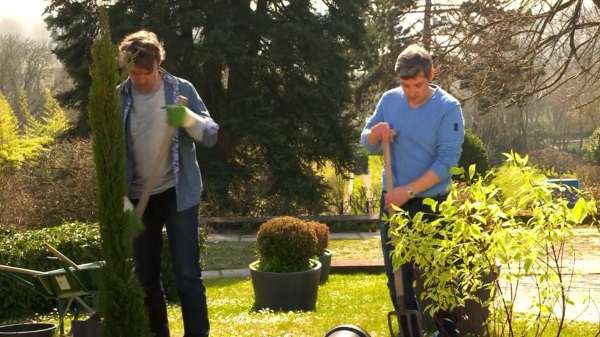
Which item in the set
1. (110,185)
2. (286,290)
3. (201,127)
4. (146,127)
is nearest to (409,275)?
(201,127)

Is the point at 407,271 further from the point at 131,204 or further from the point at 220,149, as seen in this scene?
the point at 220,149

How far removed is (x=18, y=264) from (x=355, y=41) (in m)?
13.6

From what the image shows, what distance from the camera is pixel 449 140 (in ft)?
11.7

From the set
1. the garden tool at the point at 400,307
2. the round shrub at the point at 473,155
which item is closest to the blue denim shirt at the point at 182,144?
the garden tool at the point at 400,307

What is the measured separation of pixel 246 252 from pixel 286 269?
504cm

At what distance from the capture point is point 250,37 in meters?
17.7

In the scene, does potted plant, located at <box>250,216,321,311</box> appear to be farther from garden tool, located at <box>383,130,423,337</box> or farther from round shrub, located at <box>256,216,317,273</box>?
garden tool, located at <box>383,130,423,337</box>

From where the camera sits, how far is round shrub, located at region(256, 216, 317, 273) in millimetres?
6285

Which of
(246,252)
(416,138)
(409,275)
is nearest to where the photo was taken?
(416,138)

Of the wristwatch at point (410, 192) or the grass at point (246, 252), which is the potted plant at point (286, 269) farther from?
the grass at point (246, 252)

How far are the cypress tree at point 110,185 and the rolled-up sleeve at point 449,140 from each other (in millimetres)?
1682

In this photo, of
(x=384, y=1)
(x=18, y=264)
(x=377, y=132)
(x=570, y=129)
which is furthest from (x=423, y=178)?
(x=570, y=129)

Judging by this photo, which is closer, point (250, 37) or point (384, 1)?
point (250, 37)

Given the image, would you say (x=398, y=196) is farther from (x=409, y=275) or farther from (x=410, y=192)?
(x=409, y=275)
